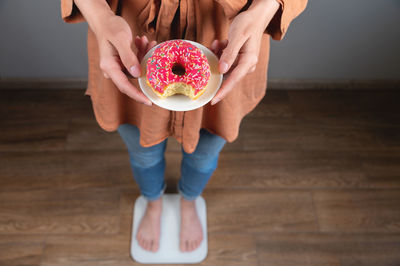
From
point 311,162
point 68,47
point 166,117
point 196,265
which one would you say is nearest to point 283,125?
point 311,162

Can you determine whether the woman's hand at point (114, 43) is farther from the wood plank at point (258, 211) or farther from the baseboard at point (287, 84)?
the baseboard at point (287, 84)

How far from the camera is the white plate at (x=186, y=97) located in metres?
0.58

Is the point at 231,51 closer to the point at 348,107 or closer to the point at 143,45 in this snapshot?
the point at 143,45

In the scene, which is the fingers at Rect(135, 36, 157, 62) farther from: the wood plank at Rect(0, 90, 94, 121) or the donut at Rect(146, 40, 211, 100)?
the wood plank at Rect(0, 90, 94, 121)

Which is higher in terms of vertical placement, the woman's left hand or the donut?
the woman's left hand

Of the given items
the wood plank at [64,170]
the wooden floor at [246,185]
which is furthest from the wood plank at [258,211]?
the wood plank at [64,170]

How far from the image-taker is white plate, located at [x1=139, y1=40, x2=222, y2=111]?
1.90 feet

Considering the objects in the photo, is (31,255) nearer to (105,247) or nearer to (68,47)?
(105,247)

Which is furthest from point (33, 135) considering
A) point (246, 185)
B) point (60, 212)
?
point (246, 185)

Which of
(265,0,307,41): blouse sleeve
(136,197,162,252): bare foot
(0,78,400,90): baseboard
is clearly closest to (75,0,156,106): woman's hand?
(265,0,307,41): blouse sleeve

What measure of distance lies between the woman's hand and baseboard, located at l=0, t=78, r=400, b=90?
1.14 m

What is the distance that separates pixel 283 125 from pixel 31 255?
1.23 metres

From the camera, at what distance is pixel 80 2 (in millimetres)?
591

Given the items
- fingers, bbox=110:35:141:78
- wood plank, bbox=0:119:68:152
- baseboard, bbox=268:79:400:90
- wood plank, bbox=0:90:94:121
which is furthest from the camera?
baseboard, bbox=268:79:400:90
